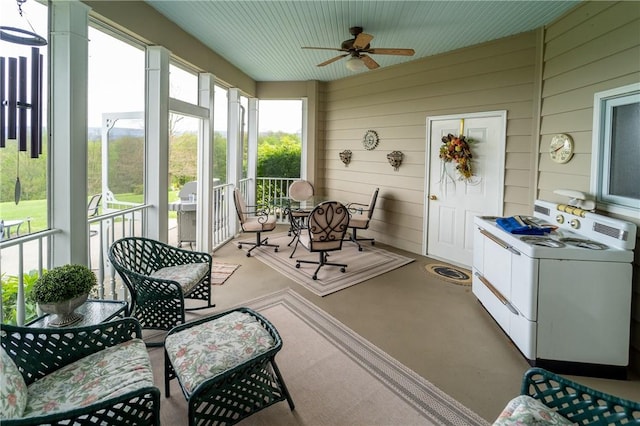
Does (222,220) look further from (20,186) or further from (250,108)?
(20,186)

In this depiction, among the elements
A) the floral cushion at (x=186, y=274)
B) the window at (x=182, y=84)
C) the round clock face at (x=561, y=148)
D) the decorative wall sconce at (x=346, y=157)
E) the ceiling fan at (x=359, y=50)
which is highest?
the ceiling fan at (x=359, y=50)

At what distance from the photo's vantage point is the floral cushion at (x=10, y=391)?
4.04 feet

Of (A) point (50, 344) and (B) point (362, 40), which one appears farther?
(B) point (362, 40)

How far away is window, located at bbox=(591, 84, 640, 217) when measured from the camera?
246 centimetres

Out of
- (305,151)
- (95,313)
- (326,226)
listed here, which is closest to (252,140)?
(305,151)

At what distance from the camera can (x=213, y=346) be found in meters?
1.83

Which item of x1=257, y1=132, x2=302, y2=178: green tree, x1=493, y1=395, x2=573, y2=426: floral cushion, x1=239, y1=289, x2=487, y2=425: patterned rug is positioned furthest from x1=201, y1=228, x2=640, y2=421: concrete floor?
x1=257, y1=132, x2=302, y2=178: green tree

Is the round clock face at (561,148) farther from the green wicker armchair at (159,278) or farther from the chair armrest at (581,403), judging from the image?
the green wicker armchair at (159,278)

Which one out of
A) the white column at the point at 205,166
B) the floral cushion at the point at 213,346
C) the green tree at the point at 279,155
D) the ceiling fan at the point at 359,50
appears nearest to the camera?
the floral cushion at the point at 213,346

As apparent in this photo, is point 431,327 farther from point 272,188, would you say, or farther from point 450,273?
point 272,188

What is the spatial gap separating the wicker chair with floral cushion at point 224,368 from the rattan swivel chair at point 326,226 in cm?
207

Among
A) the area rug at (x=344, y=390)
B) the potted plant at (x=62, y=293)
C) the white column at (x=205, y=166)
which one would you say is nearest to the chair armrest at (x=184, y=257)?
the area rug at (x=344, y=390)

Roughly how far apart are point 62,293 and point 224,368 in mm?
1065

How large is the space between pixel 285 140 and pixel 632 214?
5680 millimetres
